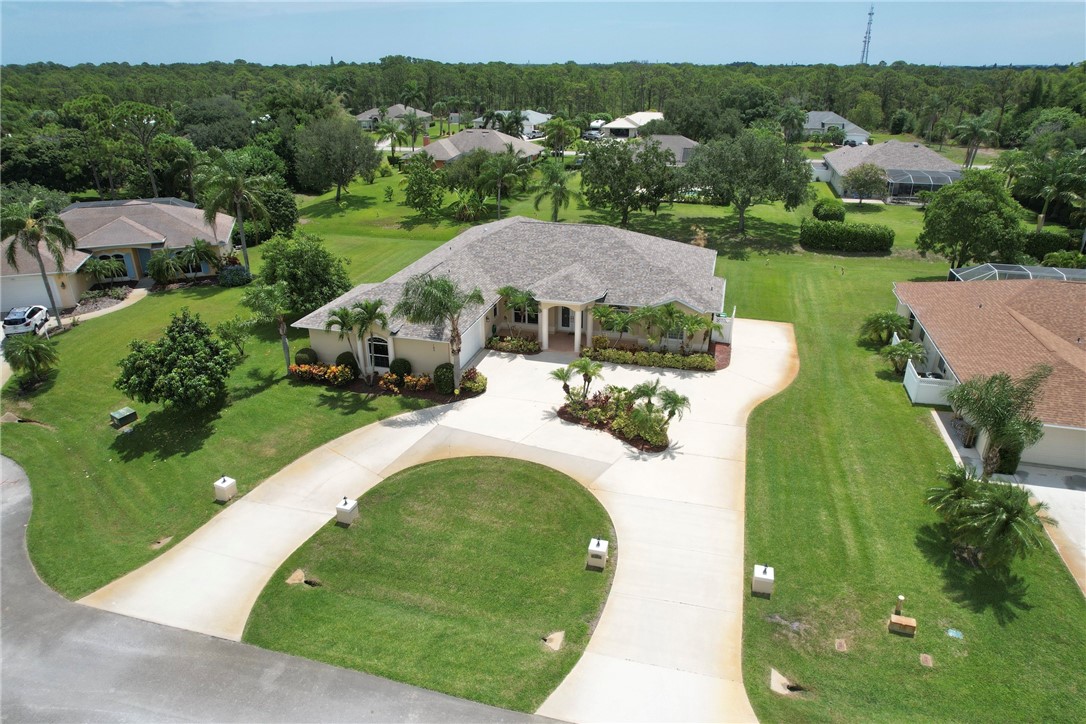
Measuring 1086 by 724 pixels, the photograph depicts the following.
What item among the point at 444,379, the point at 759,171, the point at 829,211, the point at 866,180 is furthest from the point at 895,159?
the point at 444,379

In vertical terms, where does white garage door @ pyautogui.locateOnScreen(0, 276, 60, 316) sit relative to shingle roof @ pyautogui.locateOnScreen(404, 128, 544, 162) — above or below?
below

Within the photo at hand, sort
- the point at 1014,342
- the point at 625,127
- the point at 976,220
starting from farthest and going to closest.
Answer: the point at 625,127
the point at 976,220
the point at 1014,342

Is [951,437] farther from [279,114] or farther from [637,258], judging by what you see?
[279,114]

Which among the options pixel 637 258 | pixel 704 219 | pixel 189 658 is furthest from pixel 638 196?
pixel 189 658

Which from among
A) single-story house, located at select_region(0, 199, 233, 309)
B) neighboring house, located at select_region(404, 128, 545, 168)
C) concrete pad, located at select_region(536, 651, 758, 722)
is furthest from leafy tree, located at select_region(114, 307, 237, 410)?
neighboring house, located at select_region(404, 128, 545, 168)

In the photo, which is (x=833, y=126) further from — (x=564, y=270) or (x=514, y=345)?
(x=514, y=345)

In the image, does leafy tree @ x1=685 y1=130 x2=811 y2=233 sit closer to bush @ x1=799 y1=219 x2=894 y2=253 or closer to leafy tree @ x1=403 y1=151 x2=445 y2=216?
bush @ x1=799 y1=219 x2=894 y2=253
